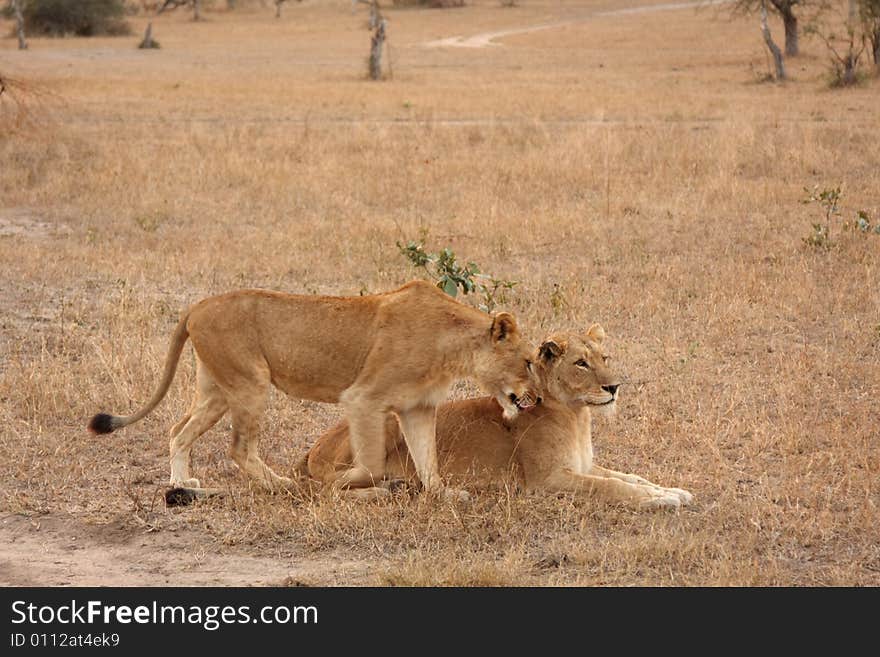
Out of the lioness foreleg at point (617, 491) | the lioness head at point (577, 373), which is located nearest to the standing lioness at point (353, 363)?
the lioness head at point (577, 373)

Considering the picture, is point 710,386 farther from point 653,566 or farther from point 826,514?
point 653,566

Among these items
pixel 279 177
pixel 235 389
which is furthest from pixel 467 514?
pixel 279 177

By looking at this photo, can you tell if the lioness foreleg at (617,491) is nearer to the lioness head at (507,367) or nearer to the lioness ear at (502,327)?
the lioness head at (507,367)

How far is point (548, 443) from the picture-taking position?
6.11 meters

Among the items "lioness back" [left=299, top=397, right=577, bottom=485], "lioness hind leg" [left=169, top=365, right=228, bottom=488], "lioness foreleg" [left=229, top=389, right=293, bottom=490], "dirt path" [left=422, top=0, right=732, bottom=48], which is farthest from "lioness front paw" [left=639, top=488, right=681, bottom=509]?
"dirt path" [left=422, top=0, right=732, bottom=48]

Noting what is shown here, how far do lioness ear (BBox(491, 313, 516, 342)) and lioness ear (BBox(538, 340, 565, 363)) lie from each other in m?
0.18

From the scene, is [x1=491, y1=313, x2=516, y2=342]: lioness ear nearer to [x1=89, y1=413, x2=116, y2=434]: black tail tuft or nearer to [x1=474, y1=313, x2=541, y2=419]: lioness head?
[x1=474, y1=313, x2=541, y2=419]: lioness head

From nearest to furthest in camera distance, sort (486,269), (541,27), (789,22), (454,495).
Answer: (454,495) → (486,269) → (789,22) → (541,27)

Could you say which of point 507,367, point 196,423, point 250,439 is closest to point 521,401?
point 507,367

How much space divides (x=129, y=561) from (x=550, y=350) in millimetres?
2214

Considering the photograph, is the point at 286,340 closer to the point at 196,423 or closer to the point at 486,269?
the point at 196,423

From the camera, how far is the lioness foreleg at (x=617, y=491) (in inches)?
234

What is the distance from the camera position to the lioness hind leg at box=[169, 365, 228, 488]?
248 inches

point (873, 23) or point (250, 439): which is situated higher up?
point (873, 23)
